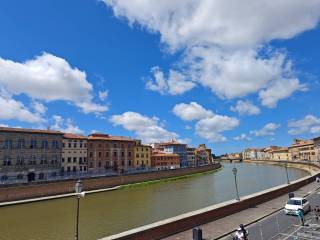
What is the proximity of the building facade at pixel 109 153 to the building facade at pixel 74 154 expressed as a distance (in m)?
1.77

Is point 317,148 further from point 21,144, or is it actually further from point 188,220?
point 188,220

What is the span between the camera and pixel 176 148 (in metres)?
119

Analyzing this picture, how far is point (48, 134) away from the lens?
198 feet

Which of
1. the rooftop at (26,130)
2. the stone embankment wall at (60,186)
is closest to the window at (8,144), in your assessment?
the rooftop at (26,130)

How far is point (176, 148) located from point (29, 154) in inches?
2770

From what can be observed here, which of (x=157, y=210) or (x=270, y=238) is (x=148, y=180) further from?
(x=270, y=238)

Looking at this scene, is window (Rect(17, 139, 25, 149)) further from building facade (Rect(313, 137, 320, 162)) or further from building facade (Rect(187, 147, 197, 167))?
building facade (Rect(313, 137, 320, 162))

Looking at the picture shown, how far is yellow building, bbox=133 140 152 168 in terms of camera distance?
85500 millimetres

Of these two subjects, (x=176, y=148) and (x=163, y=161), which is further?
(x=176, y=148)

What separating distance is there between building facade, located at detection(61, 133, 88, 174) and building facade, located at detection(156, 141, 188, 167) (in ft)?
170

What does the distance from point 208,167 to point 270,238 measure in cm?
10011

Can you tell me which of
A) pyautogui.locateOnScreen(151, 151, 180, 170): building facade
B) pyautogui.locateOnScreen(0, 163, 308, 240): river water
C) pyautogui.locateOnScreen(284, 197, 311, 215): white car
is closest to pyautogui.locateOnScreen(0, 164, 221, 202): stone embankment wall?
pyautogui.locateOnScreen(0, 163, 308, 240): river water

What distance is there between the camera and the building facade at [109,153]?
72188 mm

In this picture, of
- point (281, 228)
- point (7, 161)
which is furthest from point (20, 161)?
point (281, 228)
